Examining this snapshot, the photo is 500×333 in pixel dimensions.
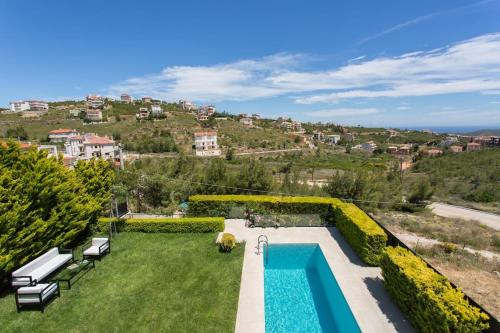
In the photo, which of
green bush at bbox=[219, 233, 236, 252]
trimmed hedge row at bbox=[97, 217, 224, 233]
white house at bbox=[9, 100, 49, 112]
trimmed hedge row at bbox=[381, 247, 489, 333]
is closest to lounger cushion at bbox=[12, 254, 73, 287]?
trimmed hedge row at bbox=[97, 217, 224, 233]

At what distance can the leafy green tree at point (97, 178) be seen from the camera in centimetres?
1254

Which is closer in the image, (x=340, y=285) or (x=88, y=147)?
(x=340, y=285)

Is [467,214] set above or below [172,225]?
below

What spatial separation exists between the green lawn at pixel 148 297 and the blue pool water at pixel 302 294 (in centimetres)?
131

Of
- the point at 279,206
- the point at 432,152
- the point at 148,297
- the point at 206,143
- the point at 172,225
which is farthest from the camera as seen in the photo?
the point at 206,143

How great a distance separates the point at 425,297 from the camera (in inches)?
231

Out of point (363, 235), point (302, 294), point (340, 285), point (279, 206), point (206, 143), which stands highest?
point (206, 143)

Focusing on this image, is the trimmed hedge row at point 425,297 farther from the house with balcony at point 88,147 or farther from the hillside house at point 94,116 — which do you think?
the hillside house at point 94,116

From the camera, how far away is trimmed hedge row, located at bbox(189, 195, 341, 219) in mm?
14336

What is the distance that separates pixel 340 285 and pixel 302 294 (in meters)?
1.37

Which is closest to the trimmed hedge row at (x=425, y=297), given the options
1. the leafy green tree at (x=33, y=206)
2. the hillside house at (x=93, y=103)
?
the leafy green tree at (x=33, y=206)

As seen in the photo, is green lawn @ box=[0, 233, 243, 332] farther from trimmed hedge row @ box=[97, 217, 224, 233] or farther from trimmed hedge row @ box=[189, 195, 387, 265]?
trimmed hedge row @ box=[189, 195, 387, 265]

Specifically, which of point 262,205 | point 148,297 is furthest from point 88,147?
point 148,297

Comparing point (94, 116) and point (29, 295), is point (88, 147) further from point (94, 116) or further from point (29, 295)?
point (29, 295)
